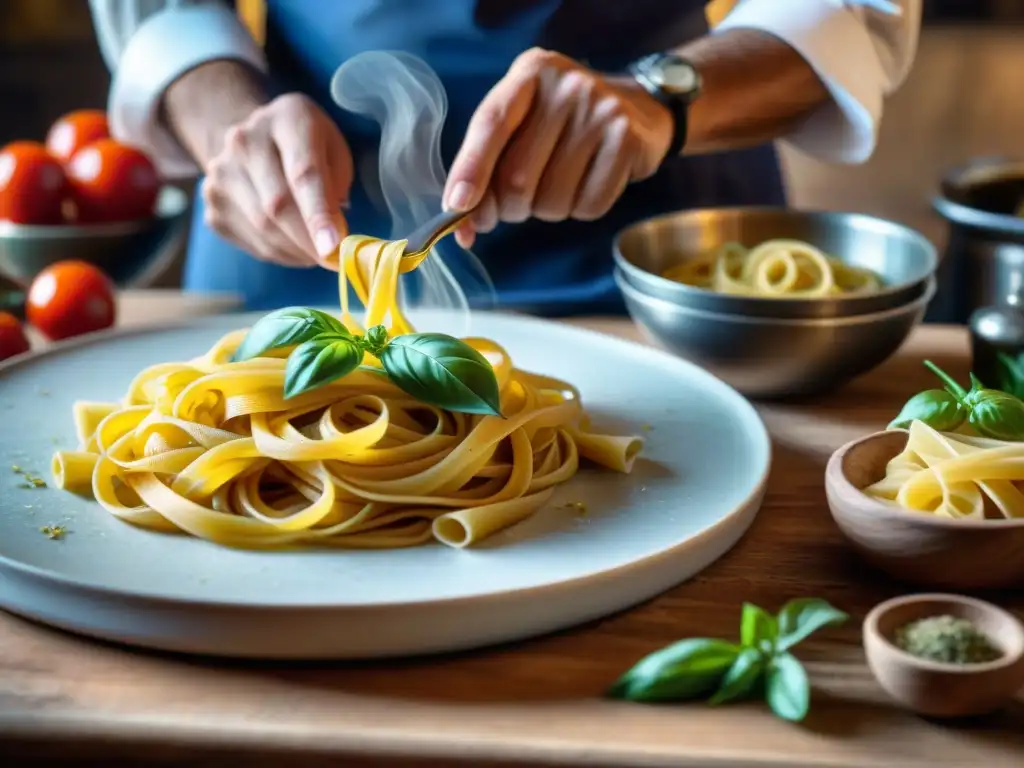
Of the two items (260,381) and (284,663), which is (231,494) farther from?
(284,663)

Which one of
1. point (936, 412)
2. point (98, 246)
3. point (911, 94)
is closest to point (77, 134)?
point (98, 246)

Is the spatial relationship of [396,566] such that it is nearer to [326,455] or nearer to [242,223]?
[326,455]

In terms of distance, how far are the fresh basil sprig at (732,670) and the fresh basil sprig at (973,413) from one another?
331 millimetres

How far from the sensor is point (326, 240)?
58.4 inches

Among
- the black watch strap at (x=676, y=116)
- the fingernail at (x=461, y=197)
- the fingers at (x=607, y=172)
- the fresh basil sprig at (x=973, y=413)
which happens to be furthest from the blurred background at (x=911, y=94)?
the fresh basil sprig at (x=973, y=413)

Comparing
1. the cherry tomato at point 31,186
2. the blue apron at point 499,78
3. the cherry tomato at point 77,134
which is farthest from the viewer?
the cherry tomato at point 77,134

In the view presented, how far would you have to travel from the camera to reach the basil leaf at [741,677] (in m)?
0.88

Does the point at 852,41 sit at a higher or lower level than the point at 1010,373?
higher

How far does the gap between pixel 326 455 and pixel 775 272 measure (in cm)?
79

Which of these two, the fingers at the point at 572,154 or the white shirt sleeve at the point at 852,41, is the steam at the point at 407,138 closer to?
the fingers at the point at 572,154

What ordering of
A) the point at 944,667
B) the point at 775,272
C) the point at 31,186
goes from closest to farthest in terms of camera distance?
1. the point at 944,667
2. the point at 775,272
3. the point at 31,186

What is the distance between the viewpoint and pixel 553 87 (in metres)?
1.57

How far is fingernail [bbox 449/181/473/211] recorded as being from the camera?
4.69 feet

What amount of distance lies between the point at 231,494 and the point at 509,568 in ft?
1.00
